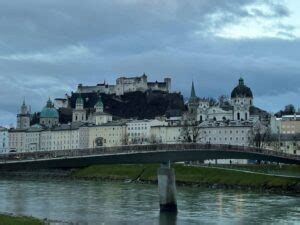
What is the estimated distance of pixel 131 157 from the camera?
2196 inches

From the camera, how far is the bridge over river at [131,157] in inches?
1975

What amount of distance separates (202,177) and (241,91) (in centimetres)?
9348

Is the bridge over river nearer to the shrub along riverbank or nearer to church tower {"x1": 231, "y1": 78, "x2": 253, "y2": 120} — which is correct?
the shrub along riverbank

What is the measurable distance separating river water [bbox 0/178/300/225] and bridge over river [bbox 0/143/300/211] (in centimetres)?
224

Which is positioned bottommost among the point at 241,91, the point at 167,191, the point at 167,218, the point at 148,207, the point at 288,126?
the point at 167,218

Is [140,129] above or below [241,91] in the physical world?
below

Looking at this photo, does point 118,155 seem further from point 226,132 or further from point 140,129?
point 140,129

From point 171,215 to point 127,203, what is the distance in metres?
10.3

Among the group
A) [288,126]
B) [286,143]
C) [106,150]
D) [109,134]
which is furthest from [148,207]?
[109,134]

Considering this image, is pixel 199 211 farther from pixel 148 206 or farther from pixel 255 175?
pixel 255 175

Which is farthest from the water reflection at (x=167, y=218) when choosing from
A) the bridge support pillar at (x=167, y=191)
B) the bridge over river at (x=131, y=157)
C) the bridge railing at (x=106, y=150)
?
the bridge railing at (x=106, y=150)

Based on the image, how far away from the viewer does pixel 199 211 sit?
5341 cm

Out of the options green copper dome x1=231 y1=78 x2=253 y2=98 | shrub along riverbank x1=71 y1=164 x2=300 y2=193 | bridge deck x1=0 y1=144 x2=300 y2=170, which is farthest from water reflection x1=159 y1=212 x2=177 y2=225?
green copper dome x1=231 y1=78 x2=253 y2=98

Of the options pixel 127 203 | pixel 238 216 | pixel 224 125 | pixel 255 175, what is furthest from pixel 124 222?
pixel 224 125
